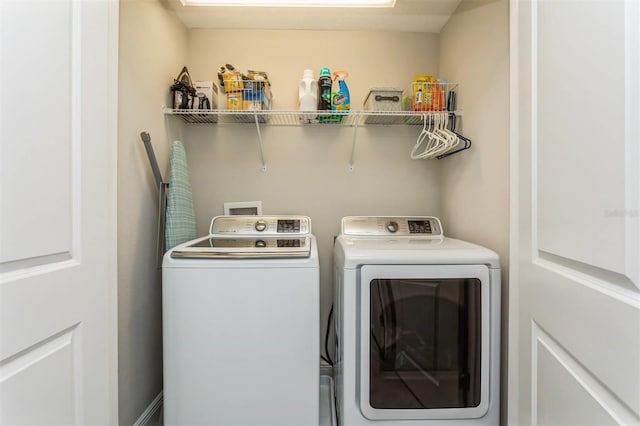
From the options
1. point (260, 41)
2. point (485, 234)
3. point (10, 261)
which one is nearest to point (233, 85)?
point (260, 41)

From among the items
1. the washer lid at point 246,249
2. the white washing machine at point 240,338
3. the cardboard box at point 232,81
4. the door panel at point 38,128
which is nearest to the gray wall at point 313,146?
the cardboard box at point 232,81

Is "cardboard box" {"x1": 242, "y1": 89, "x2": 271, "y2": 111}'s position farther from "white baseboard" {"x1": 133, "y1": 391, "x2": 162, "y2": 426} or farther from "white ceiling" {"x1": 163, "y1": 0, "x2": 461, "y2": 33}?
"white baseboard" {"x1": 133, "y1": 391, "x2": 162, "y2": 426}

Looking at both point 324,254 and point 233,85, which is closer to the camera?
point 233,85

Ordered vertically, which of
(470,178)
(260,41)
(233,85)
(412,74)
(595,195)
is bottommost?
(595,195)

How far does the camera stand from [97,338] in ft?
3.13

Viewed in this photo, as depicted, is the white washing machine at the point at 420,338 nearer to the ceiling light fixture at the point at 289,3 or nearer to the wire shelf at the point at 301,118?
the wire shelf at the point at 301,118

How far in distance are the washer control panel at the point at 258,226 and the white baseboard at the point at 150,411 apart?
0.96m

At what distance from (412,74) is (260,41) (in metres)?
1.09

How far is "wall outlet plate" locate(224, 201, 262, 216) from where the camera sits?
6.79 ft

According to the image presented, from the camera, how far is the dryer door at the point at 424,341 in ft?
4.19

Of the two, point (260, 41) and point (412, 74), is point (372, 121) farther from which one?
point (260, 41)

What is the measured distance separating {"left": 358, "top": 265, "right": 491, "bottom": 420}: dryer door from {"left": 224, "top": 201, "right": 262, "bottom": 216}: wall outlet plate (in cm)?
104

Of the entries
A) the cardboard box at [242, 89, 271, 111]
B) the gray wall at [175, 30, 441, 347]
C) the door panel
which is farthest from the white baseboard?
the cardboard box at [242, 89, 271, 111]

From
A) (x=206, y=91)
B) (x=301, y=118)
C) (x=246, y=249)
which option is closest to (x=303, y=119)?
(x=301, y=118)
